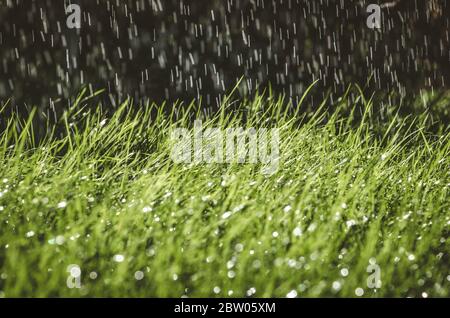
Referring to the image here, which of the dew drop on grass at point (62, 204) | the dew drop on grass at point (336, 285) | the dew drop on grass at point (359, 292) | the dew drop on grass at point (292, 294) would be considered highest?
the dew drop on grass at point (62, 204)

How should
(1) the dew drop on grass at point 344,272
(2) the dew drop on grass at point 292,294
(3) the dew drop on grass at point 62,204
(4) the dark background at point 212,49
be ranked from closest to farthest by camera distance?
(2) the dew drop on grass at point 292,294, (1) the dew drop on grass at point 344,272, (3) the dew drop on grass at point 62,204, (4) the dark background at point 212,49

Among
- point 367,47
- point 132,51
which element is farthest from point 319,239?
point 367,47

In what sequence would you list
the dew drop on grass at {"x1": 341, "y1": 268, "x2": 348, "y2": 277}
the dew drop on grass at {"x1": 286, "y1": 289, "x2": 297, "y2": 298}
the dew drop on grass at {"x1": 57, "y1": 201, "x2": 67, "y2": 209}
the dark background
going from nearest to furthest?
the dew drop on grass at {"x1": 286, "y1": 289, "x2": 297, "y2": 298} → the dew drop on grass at {"x1": 341, "y1": 268, "x2": 348, "y2": 277} → the dew drop on grass at {"x1": 57, "y1": 201, "x2": 67, "y2": 209} → the dark background

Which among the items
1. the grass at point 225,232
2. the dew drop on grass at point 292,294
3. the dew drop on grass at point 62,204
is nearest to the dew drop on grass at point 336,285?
the grass at point 225,232

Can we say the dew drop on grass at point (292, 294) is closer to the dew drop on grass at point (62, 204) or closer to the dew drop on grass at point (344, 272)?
the dew drop on grass at point (344, 272)

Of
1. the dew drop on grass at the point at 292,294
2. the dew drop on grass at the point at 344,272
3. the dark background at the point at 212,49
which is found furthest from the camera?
the dark background at the point at 212,49

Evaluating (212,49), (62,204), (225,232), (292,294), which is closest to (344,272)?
(292,294)

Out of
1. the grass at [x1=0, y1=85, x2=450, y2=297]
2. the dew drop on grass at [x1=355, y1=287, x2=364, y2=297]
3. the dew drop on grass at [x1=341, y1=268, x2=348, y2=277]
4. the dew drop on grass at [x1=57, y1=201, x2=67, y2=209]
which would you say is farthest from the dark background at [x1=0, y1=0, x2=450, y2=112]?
the dew drop on grass at [x1=355, y1=287, x2=364, y2=297]

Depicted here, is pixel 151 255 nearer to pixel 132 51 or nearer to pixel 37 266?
pixel 37 266

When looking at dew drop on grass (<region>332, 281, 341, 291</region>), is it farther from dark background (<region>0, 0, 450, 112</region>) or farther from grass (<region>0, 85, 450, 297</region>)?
dark background (<region>0, 0, 450, 112</region>)

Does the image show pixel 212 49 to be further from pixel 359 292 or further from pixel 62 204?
pixel 359 292

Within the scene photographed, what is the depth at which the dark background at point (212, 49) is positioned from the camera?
15.4 feet

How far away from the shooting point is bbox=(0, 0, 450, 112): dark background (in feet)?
15.4
